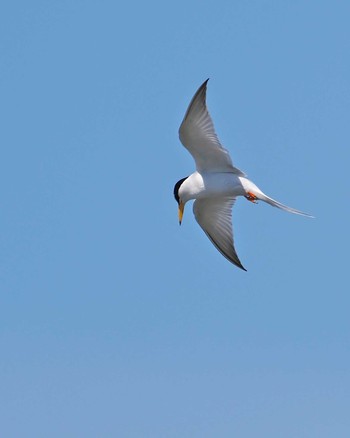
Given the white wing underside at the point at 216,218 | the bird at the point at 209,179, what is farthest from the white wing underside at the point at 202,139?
the white wing underside at the point at 216,218

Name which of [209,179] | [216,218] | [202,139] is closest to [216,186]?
[209,179]

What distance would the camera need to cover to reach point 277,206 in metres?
21.1

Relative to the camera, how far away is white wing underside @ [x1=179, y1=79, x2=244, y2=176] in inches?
812

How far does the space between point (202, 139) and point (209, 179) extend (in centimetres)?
92

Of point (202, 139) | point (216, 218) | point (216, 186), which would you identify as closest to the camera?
point (202, 139)

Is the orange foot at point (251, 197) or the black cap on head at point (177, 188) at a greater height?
the black cap on head at point (177, 188)

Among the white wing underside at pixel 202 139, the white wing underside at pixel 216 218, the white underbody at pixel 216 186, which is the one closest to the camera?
the white wing underside at pixel 202 139

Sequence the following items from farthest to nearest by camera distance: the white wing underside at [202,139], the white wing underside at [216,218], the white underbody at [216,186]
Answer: the white wing underside at [216,218], the white underbody at [216,186], the white wing underside at [202,139]

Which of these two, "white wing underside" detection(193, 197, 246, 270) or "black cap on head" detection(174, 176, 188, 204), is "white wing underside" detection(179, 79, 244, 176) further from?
"white wing underside" detection(193, 197, 246, 270)

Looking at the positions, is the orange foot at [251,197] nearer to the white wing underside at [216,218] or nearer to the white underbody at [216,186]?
the white underbody at [216,186]

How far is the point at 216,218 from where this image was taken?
23.8 metres

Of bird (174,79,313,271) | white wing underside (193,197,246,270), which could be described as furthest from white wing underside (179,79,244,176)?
white wing underside (193,197,246,270)

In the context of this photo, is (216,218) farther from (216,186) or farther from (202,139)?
(202,139)

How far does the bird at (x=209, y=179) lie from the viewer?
68.6 feet
